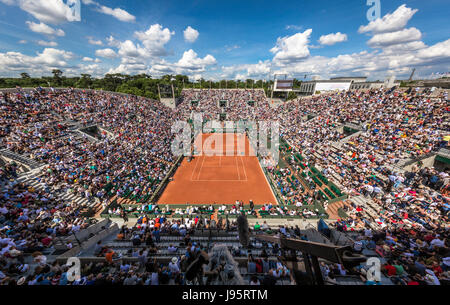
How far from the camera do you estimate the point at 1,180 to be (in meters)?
13.1

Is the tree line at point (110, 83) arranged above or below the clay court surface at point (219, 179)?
above

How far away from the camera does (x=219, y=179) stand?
909 inches

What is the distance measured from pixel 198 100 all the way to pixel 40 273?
55.3 meters

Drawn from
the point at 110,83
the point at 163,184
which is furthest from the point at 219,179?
the point at 110,83

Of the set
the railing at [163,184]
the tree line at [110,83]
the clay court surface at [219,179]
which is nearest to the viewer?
the railing at [163,184]

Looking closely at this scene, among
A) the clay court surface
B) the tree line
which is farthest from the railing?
the tree line

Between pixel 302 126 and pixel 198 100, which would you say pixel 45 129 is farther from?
pixel 198 100

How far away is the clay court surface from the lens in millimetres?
19078

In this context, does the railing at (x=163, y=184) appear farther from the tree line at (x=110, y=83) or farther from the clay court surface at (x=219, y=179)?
the tree line at (x=110, y=83)

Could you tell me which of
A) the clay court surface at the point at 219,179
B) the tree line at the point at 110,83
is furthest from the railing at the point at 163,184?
the tree line at the point at 110,83

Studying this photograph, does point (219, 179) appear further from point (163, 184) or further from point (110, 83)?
point (110, 83)

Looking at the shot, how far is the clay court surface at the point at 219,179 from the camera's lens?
19.1 meters

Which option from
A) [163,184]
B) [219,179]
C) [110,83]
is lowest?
[219,179]

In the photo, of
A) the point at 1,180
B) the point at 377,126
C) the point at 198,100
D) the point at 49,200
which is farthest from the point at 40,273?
the point at 198,100
